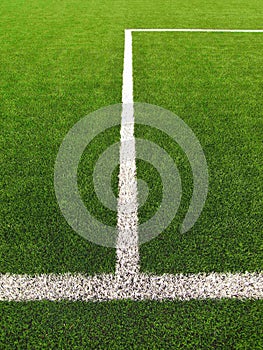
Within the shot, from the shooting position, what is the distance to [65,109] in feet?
10.9

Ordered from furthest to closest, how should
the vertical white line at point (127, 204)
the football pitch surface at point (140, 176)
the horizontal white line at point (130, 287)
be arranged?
the vertical white line at point (127, 204), the horizontal white line at point (130, 287), the football pitch surface at point (140, 176)

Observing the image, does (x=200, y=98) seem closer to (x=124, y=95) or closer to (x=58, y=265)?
(x=124, y=95)

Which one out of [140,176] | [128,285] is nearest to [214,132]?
[140,176]

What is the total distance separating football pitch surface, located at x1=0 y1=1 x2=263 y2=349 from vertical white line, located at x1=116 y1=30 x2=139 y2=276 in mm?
47

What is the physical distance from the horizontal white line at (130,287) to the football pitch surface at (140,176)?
0.03 meters

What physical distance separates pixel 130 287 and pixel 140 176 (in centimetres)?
89

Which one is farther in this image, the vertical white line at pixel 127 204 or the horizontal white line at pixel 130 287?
Result: the vertical white line at pixel 127 204

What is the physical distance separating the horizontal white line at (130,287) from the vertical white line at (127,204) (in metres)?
0.09

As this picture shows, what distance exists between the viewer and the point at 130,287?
167cm

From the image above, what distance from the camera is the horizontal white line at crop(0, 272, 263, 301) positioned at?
1.62 metres

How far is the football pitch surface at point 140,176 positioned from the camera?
1515 mm

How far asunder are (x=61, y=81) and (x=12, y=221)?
7.49 feet

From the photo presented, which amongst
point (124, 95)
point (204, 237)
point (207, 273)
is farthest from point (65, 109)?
point (207, 273)

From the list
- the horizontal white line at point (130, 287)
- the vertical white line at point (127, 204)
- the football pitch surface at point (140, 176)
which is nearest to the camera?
the football pitch surface at point (140, 176)
